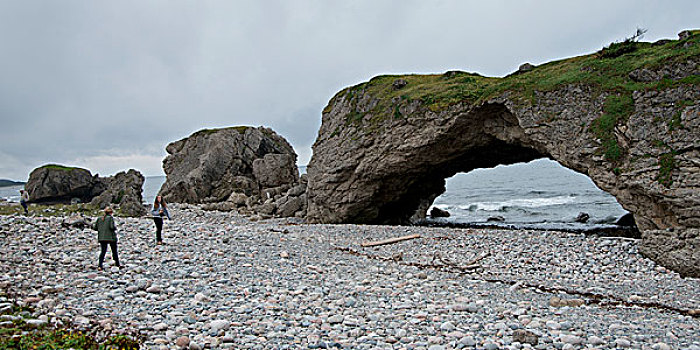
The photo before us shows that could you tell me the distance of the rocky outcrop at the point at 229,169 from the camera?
41.8 meters

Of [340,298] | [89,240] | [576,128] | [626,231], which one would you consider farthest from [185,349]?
[626,231]

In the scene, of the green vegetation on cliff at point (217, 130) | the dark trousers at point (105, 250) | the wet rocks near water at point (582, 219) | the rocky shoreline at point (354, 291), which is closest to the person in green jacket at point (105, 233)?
the dark trousers at point (105, 250)

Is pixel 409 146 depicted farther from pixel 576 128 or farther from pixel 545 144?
pixel 576 128

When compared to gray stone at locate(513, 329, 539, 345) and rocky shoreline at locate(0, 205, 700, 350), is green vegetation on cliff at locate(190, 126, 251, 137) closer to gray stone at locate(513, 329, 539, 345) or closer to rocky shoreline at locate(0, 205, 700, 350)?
rocky shoreline at locate(0, 205, 700, 350)

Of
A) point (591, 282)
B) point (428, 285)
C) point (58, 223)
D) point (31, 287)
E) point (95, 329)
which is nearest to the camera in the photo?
point (95, 329)

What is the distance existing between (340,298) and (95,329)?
4.86 m

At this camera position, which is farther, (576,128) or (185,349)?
(576,128)

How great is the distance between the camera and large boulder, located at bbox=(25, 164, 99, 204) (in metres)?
46.4

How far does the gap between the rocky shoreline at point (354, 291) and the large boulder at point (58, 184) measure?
37.8m

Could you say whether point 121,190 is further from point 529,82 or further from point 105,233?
point 529,82

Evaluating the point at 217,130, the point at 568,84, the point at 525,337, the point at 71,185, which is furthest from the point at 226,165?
the point at 525,337

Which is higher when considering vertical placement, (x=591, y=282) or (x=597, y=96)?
(x=597, y=96)

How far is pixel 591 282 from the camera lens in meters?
11.2

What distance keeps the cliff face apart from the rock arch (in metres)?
0.05
